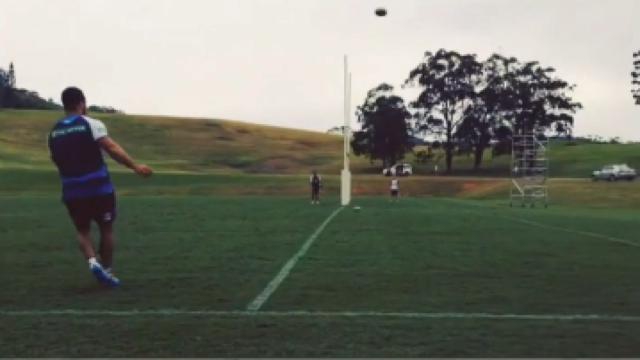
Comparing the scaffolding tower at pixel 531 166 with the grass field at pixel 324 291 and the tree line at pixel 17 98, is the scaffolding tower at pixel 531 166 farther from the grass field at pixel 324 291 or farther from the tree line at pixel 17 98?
the tree line at pixel 17 98

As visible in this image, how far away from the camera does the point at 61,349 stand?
6230mm

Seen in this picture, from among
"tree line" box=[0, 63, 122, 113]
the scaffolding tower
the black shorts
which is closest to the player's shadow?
the black shorts

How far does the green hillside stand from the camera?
4471 inches

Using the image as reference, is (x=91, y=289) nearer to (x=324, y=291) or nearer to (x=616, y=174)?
(x=324, y=291)

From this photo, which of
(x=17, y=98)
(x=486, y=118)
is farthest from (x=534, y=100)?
(x=17, y=98)

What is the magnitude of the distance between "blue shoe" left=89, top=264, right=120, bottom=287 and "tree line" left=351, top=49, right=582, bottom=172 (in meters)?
104

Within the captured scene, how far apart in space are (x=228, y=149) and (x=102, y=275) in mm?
125580

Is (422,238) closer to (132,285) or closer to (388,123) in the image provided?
(132,285)

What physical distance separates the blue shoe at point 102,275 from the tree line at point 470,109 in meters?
104

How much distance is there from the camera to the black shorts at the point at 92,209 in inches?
362

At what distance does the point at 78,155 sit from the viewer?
9.09 m

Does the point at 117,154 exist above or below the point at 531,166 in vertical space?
above

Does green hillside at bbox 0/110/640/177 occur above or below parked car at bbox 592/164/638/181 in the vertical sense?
above

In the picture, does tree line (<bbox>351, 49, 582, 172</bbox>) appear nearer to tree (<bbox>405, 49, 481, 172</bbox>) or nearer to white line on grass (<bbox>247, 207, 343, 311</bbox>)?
tree (<bbox>405, 49, 481, 172</bbox>)
